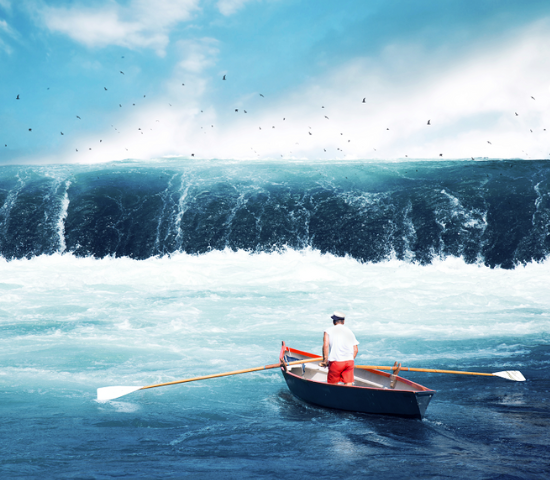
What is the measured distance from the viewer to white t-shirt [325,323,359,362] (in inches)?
296

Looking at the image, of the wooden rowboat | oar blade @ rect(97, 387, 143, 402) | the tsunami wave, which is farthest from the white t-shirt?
the tsunami wave

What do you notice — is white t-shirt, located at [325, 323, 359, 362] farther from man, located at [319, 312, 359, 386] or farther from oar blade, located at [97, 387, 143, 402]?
oar blade, located at [97, 387, 143, 402]

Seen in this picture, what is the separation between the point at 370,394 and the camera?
7.09 meters

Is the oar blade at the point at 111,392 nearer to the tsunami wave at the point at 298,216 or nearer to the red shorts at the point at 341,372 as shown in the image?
the red shorts at the point at 341,372

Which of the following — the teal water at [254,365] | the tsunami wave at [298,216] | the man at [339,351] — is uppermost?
the tsunami wave at [298,216]

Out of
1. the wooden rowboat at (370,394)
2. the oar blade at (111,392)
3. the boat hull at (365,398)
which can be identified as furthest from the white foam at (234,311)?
the boat hull at (365,398)

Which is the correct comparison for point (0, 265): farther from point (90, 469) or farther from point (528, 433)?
point (528, 433)

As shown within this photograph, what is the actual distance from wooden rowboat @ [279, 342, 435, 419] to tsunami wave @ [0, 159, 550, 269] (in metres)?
16.6

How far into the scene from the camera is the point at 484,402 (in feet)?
25.2

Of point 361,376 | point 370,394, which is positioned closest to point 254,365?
point 361,376

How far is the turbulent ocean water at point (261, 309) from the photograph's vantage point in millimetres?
6000

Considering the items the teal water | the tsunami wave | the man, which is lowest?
the teal water

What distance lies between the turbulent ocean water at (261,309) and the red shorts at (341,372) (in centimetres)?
53

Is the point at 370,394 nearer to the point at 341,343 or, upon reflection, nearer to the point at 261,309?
the point at 341,343
